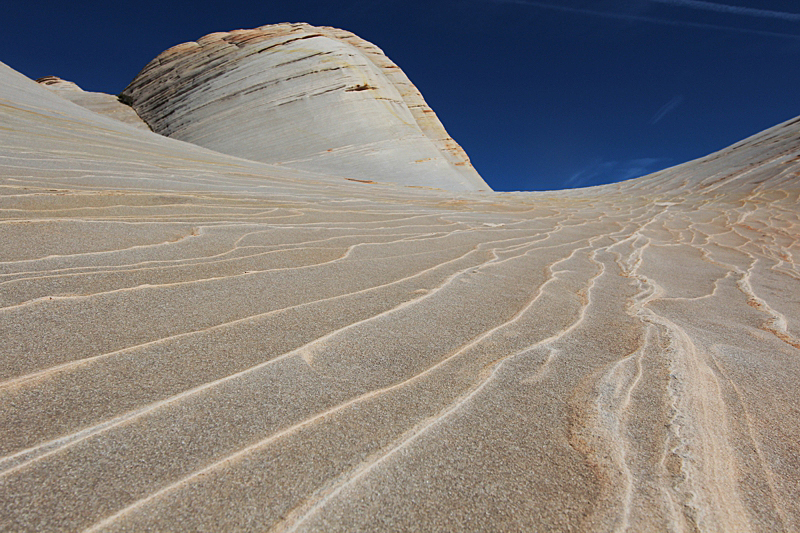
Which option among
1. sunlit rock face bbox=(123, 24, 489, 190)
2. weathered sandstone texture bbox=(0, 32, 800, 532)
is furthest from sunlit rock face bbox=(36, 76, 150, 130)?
weathered sandstone texture bbox=(0, 32, 800, 532)

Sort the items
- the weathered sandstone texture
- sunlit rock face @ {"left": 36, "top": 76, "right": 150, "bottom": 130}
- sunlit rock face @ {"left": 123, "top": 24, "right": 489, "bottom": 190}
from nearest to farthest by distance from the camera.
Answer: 1. the weathered sandstone texture
2. sunlit rock face @ {"left": 123, "top": 24, "right": 489, "bottom": 190}
3. sunlit rock face @ {"left": 36, "top": 76, "right": 150, "bottom": 130}

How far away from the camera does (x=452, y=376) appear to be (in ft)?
4.15

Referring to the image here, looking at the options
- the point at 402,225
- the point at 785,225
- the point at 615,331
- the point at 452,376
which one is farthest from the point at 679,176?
the point at 452,376

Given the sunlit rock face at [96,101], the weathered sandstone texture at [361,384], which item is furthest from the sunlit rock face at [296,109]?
the weathered sandstone texture at [361,384]

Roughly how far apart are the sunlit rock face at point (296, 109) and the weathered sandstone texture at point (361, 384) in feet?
36.5

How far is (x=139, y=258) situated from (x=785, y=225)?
7409 mm

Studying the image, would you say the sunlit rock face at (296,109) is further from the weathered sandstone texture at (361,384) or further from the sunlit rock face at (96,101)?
the weathered sandstone texture at (361,384)

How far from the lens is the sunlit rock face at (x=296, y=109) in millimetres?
13883

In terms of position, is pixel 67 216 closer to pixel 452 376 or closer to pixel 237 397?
pixel 237 397

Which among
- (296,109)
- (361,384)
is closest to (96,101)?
(296,109)

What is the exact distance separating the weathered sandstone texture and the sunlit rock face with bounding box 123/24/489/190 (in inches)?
437

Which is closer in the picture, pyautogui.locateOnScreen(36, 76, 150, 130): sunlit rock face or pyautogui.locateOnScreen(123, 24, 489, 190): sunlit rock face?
pyautogui.locateOnScreen(123, 24, 489, 190): sunlit rock face

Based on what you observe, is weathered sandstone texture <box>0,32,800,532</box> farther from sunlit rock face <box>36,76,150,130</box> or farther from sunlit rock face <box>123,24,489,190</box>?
sunlit rock face <box>36,76,150,130</box>

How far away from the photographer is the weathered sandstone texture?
811 millimetres
